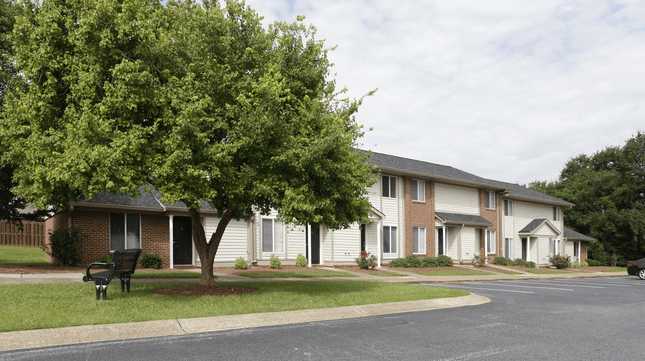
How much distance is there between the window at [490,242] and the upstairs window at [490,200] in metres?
1.79

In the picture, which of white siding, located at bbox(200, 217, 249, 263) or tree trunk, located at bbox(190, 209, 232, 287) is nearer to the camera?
tree trunk, located at bbox(190, 209, 232, 287)

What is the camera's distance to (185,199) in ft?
40.5

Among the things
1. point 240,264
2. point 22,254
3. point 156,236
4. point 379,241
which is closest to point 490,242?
point 379,241

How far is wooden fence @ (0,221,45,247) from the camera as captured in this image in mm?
32000

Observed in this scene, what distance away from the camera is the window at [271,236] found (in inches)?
1094

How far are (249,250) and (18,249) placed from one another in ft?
40.3

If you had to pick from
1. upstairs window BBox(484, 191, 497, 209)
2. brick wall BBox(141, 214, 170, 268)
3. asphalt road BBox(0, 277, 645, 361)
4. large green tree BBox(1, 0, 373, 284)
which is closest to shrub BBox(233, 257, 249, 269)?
brick wall BBox(141, 214, 170, 268)

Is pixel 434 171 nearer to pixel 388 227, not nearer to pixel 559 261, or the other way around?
pixel 388 227

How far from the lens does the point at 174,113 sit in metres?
12.7

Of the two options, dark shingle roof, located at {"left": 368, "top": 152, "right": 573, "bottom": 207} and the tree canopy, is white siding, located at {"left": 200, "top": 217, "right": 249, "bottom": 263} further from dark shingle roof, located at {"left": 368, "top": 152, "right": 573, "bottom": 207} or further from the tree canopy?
the tree canopy

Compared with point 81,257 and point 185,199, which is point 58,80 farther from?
point 81,257

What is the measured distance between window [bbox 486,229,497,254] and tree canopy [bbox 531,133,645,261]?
18.9 metres

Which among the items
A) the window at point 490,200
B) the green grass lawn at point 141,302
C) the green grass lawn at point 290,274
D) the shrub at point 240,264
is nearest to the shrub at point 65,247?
the green grass lawn at point 290,274

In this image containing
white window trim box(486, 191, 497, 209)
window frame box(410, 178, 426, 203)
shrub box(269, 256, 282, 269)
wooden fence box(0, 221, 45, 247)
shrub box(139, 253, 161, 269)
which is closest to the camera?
shrub box(139, 253, 161, 269)
